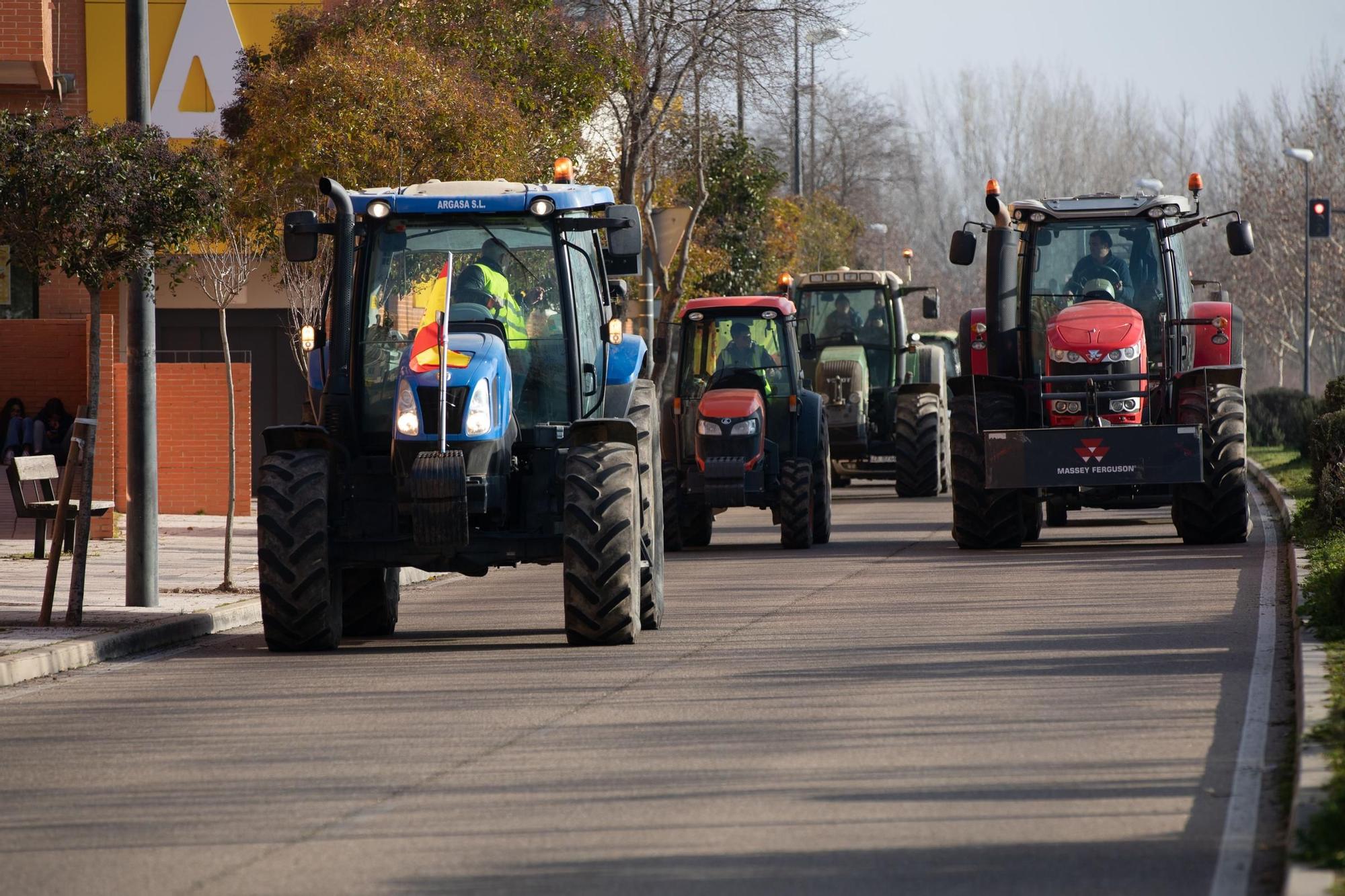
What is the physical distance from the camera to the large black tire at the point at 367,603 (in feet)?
44.0

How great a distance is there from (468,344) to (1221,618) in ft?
16.5

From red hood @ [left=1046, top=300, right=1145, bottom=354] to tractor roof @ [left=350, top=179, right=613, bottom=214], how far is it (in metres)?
6.57

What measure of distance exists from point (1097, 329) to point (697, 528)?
4959 mm

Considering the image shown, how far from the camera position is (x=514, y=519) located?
12516mm

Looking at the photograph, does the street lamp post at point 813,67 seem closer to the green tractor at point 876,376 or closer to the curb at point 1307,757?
the green tractor at point 876,376

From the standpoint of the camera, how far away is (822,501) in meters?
20.4

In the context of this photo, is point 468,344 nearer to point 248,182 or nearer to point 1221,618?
point 1221,618

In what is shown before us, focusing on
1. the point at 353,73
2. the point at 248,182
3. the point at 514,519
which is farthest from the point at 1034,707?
the point at 248,182

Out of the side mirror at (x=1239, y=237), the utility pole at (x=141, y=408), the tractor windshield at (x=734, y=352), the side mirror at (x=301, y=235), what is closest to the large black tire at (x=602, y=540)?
the side mirror at (x=301, y=235)

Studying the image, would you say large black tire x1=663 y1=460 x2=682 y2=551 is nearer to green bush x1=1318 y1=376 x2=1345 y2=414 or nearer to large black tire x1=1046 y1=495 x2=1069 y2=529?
large black tire x1=1046 y1=495 x2=1069 y2=529

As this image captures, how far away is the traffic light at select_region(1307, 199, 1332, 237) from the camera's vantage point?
34.5m

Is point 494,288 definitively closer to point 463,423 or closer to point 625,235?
point 625,235

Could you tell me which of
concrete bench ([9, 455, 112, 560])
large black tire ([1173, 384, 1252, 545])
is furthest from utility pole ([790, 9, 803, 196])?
concrete bench ([9, 455, 112, 560])

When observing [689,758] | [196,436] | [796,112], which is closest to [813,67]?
[796,112]
